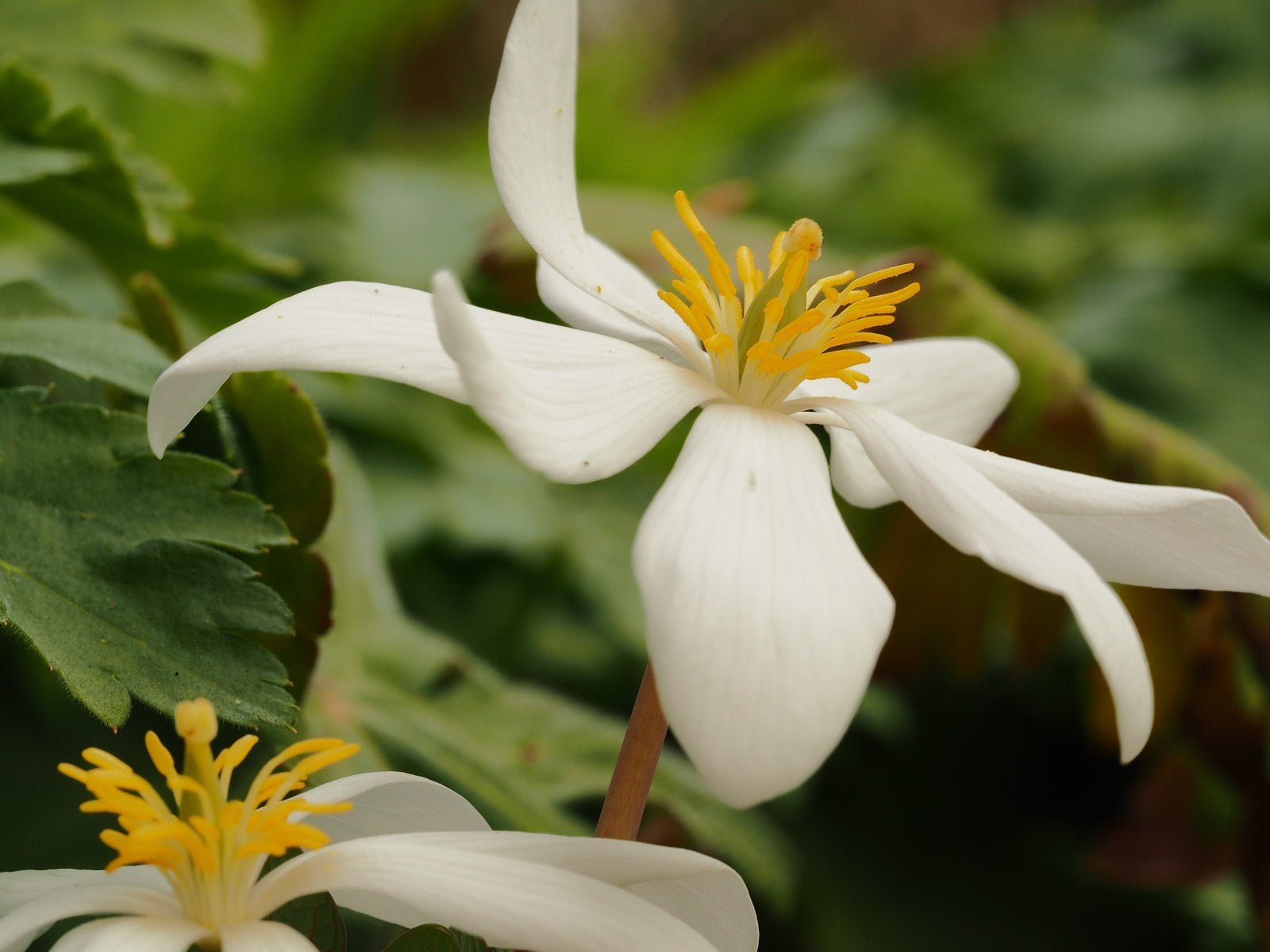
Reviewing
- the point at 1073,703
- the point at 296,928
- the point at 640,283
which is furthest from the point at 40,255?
the point at 1073,703

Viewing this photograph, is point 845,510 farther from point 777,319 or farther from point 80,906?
point 80,906

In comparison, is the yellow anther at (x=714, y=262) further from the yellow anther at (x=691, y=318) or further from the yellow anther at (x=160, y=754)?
the yellow anther at (x=160, y=754)

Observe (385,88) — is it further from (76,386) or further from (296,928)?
(296,928)

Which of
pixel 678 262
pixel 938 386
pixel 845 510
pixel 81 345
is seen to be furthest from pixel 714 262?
Answer: pixel 845 510

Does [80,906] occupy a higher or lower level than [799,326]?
lower

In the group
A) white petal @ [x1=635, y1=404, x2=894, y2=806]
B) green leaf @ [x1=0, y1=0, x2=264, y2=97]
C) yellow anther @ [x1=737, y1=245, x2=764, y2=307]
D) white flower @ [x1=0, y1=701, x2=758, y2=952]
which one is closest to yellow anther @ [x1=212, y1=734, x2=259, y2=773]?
white flower @ [x1=0, y1=701, x2=758, y2=952]

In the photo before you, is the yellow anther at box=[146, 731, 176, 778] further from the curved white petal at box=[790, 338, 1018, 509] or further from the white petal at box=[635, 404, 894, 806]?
the curved white petal at box=[790, 338, 1018, 509]
